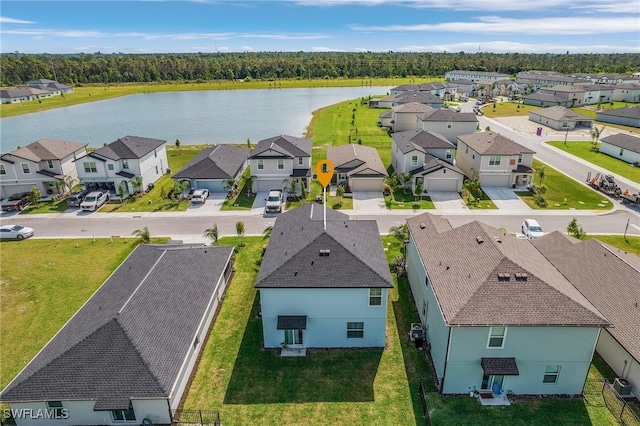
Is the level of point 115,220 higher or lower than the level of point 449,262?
lower

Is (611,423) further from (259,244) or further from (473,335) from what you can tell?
(259,244)

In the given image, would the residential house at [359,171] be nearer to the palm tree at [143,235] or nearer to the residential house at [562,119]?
the palm tree at [143,235]

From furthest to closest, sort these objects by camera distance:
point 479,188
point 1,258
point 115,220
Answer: point 479,188
point 115,220
point 1,258

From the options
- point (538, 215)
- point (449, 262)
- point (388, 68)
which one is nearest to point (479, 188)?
point (538, 215)

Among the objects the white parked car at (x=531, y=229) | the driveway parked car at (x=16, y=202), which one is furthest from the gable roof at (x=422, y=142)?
the driveway parked car at (x=16, y=202)

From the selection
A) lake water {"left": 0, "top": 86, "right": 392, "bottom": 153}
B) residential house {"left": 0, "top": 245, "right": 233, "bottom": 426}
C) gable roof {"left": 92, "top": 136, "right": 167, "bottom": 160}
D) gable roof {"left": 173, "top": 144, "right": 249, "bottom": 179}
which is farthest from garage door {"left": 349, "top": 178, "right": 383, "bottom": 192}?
lake water {"left": 0, "top": 86, "right": 392, "bottom": 153}

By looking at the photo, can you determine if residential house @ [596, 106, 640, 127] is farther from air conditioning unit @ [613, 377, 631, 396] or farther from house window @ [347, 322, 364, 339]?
house window @ [347, 322, 364, 339]

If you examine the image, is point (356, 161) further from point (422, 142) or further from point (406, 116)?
point (406, 116)
